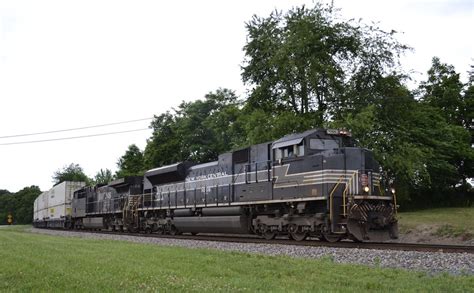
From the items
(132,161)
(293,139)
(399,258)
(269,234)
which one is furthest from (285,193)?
A: (132,161)

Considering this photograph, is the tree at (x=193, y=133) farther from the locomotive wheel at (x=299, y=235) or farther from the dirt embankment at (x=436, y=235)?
the locomotive wheel at (x=299, y=235)

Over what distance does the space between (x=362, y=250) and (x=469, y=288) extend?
19.3ft

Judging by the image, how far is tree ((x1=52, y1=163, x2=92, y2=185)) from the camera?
331ft

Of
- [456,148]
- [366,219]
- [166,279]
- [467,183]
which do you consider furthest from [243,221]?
[467,183]

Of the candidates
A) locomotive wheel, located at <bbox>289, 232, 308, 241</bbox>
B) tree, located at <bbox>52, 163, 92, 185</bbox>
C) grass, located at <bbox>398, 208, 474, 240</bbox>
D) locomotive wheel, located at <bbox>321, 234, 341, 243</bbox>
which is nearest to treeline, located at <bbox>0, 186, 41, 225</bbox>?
tree, located at <bbox>52, 163, 92, 185</bbox>

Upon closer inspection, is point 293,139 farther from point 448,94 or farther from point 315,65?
point 448,94

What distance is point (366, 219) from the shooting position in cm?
1529

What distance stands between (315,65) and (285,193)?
1040 centimetres

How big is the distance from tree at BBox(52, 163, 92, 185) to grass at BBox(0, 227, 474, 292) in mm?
93676

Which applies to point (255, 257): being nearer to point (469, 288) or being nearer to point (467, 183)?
point (469, 288)

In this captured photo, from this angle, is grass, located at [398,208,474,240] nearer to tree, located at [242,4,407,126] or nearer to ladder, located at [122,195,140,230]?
tree, located at [242,4,407,126]

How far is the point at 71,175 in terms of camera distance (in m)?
105

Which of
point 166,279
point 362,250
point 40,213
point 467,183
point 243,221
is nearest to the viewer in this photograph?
point 166,279

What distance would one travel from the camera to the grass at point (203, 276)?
7.20 meters
